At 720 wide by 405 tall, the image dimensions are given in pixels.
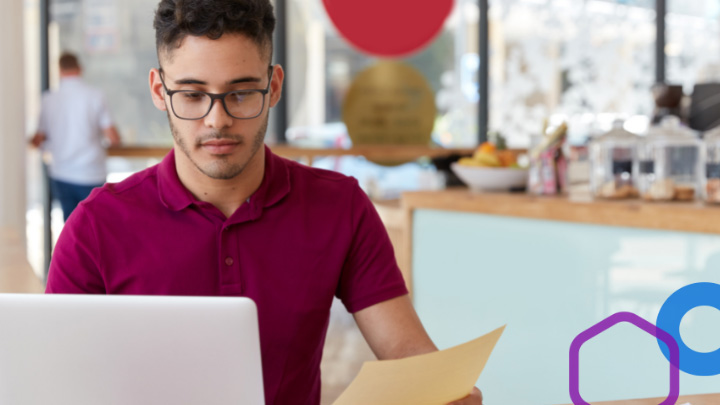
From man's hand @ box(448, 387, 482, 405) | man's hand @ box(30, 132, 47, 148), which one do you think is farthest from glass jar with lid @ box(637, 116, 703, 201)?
man's hand @ box(30, 132, 47, 148)

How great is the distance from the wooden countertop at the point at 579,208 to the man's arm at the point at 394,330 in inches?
44.2

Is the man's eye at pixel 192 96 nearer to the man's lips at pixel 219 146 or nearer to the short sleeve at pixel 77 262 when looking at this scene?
the man's lips at pixel 219 146

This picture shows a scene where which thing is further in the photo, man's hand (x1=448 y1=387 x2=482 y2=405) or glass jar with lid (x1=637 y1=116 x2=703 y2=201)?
glass jar with lid (x1=637 y1=116 x2=703 y2=201)

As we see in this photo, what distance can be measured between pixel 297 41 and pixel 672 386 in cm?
558

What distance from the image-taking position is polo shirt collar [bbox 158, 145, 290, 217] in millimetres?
1453

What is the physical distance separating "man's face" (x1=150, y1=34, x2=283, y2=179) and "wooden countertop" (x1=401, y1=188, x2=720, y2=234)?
1.40m

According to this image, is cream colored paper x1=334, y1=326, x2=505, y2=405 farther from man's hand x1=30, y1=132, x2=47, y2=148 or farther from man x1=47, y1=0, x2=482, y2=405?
man's hand x1=30, y1=132, x2=47, y2=148

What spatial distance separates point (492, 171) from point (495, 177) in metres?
0.03

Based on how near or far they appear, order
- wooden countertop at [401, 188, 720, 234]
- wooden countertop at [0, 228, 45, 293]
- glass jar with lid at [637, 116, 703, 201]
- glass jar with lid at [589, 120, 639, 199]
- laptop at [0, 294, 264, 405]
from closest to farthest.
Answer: laptop at [0, 294, 264, 405]
wooden countertop at [0, 228, 45, 293]
wooden countertop at [401, 188, 720, 234]
glass jar with lid at [637, 116, 703, 201]
glass jar with lid at [589, 120, 639, 199]

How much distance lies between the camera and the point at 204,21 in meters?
1.36

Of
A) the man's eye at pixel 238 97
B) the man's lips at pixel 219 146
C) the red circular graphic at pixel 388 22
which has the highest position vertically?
the red circular graphic at pixel 388 22

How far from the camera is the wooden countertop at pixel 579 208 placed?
232 cm

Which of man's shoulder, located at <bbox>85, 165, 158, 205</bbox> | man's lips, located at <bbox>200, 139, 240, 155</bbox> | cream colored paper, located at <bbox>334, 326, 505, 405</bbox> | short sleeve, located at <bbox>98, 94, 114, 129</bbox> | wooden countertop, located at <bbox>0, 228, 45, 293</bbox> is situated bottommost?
wooden countertop, located at <bbox>0, 228, 45, 293</bbox>

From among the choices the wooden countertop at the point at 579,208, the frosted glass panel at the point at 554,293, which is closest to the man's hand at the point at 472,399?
the frosted glass panel at the point at 554,293
